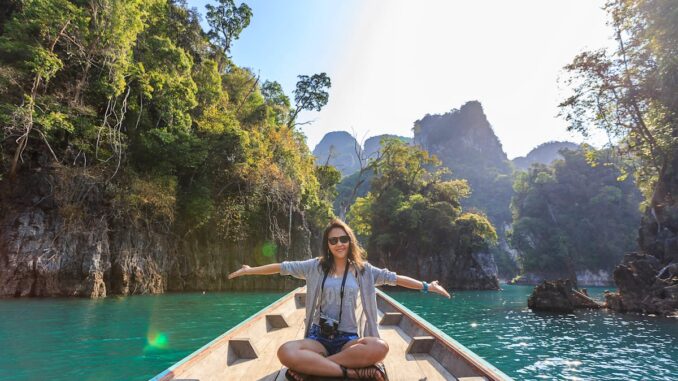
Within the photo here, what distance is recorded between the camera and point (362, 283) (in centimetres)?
302

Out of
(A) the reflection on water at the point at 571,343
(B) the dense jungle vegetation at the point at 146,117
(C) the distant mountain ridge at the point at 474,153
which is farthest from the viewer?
(C) the distant mountain ridge at the point at 474,153

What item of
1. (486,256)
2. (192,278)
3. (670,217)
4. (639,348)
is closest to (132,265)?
(192,278)

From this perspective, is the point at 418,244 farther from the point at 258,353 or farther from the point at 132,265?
the point at 258,353

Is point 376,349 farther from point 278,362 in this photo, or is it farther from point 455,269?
point 455,269

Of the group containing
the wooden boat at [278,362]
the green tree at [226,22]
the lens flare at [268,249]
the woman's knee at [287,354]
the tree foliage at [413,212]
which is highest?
the green tree at [226,22]

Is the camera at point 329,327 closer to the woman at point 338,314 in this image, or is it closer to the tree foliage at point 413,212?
the woman at point 338,314

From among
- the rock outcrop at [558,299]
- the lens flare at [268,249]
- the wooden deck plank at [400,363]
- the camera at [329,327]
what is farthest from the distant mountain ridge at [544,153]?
the camera at [329,327]

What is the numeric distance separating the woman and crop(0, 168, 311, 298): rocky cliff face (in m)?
14.6

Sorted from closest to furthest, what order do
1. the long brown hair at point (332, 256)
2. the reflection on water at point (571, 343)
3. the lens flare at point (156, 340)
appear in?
the long brown hair at point (332, 256) → the lens flare at point (156, 340) → the reflection on water at point (571, 343)

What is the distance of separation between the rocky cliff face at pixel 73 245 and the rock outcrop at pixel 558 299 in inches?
667

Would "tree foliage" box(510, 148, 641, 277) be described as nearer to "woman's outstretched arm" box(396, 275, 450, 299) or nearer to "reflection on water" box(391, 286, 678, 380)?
"reflection on water" box(391, 286, 678, 380)

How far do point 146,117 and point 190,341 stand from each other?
13.9 metres

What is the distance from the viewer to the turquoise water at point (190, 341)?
512cm

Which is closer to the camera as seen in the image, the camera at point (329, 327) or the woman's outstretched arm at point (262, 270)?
the camera at point (329, 327)
